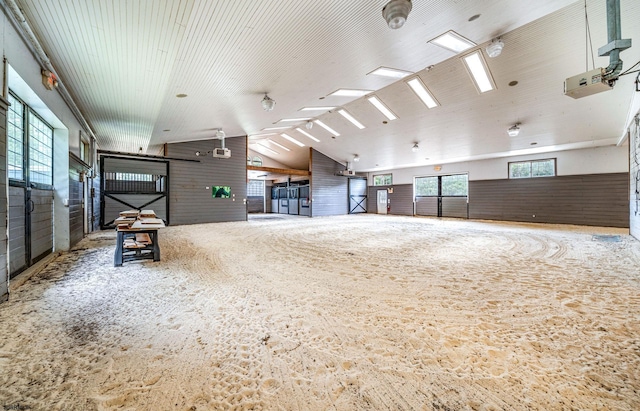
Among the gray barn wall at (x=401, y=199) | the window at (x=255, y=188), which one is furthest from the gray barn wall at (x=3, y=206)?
the window at (x=255, y=188)

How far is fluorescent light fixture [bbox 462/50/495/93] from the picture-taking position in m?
5.50

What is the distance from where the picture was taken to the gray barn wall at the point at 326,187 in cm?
1425

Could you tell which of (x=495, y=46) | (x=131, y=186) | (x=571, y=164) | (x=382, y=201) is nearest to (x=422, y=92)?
(x=495, y=46)

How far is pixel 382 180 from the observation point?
53.6ft

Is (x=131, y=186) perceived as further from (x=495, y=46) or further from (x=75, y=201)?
(x=495, y=46)

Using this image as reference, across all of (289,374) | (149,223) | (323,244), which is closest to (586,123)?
(323,244)

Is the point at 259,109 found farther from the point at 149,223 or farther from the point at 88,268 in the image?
the point at 88,268

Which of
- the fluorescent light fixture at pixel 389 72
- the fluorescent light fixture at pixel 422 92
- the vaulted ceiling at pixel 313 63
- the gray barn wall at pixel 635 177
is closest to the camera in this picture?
the vaulted ceiling at pixel 313 63

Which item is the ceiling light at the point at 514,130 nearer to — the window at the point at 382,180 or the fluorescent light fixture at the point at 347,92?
the fluorescent light fixture at the point at 347,92

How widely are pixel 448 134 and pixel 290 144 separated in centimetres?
809

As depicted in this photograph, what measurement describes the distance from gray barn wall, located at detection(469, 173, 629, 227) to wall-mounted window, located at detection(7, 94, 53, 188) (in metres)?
14.6

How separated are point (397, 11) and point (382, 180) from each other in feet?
45.9

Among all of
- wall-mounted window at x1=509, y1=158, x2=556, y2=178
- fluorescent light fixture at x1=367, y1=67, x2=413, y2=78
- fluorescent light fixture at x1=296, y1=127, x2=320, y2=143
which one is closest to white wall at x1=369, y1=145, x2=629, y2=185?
wall-mounted window at x1=509, y1=158, x2=556, y2=178

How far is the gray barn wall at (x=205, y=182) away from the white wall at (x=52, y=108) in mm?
4122
